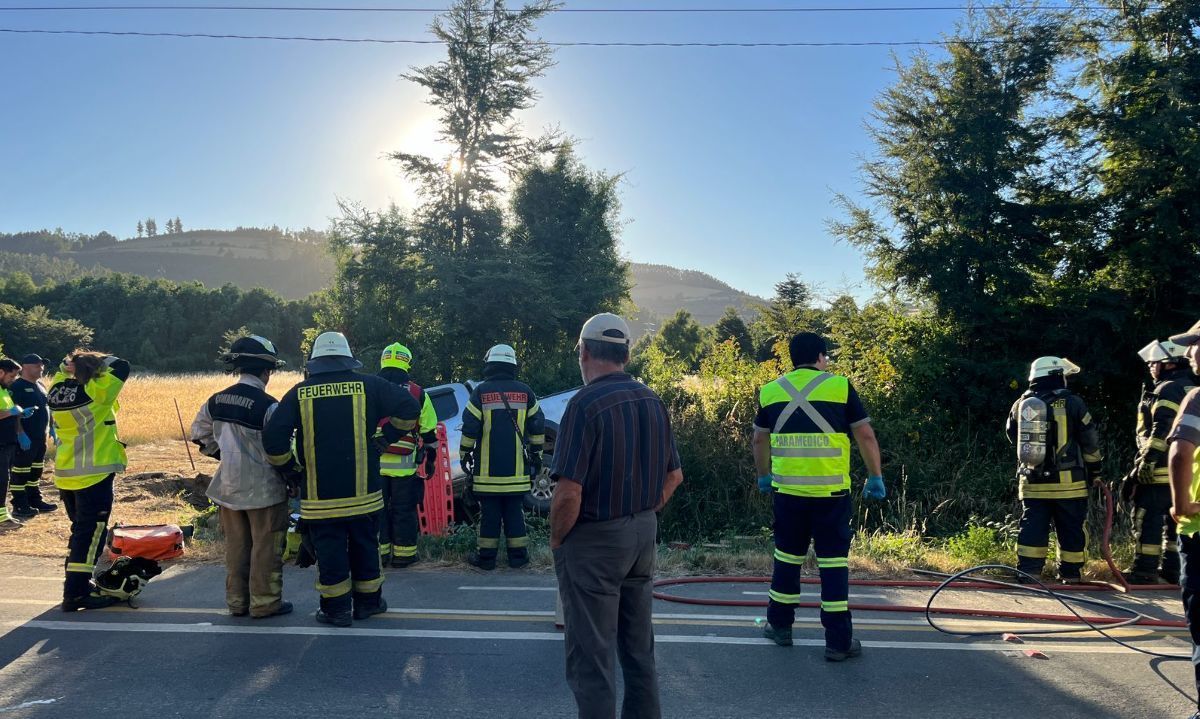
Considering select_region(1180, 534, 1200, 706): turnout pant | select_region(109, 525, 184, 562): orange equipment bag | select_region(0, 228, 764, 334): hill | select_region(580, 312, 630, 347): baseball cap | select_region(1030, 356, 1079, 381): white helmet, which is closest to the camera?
select_region(580, 312, 630, 347): baseball cap

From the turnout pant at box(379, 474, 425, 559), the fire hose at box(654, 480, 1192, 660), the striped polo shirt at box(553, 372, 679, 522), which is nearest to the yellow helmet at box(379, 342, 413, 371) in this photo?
the turnout pant at box(379, 474, 425, 559)

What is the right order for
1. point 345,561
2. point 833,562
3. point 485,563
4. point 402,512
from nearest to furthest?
point 833,562 → point 345,561 → point 485,563 → point 402,512

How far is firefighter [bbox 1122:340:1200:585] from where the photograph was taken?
6.43 m

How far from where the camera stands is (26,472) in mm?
10203

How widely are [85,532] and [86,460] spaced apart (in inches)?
20.6

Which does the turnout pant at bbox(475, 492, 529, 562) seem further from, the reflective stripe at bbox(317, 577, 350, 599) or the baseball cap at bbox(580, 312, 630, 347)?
the baseball cap at bbox(580, 312, 630, 347)

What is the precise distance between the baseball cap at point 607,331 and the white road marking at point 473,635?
96.3 inches

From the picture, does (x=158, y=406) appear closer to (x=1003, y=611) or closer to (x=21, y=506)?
(x=21, y=506)

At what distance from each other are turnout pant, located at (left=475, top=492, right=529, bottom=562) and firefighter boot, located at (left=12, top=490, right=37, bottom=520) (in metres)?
6.81

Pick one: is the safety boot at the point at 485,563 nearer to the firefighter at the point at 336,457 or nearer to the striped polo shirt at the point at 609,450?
the firefighter at the point at 336,457

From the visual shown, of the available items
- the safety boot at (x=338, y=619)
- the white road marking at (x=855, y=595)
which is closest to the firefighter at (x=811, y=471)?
the white road marking at (x=855, y=595)

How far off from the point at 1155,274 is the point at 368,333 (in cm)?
1475

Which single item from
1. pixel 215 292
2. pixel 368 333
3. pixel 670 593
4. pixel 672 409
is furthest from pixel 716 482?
pixel 215 292

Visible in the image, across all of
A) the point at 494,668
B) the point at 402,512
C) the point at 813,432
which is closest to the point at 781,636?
the point at 813,432
